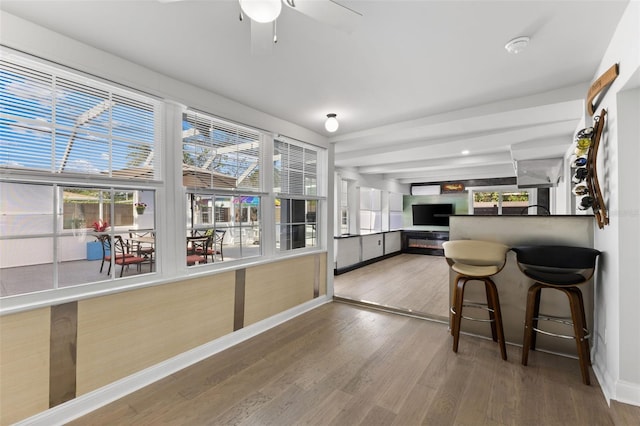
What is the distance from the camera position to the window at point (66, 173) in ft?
5.69

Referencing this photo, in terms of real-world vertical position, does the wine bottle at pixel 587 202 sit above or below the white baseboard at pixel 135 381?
above

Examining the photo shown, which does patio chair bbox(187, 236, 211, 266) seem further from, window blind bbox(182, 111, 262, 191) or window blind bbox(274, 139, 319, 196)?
window blind bbox(274, 139, 319, 196)

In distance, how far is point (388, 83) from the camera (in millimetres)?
2520

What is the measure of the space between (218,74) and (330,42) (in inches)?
42.1

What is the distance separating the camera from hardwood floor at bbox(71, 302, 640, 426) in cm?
185

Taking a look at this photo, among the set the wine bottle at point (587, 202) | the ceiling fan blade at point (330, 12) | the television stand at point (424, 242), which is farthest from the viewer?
the television stand at point (424, 242)

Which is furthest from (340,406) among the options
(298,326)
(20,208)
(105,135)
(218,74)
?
(218,74)

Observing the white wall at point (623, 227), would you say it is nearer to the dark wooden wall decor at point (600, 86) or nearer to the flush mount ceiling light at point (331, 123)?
the dark wooden wall decor at point (600, 86)

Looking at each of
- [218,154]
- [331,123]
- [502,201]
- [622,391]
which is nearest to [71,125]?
[218,154]

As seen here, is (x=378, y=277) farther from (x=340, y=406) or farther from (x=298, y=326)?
(x=340, y=406)

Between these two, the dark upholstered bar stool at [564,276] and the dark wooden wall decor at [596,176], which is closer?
the dark wooden wall decor at [596,176]

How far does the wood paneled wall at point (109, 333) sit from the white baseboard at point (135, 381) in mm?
38

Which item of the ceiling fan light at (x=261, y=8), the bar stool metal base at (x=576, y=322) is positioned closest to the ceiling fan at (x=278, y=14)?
the ceiling fan light at (x=261, y=8)

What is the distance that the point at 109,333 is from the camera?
207 centimetres
